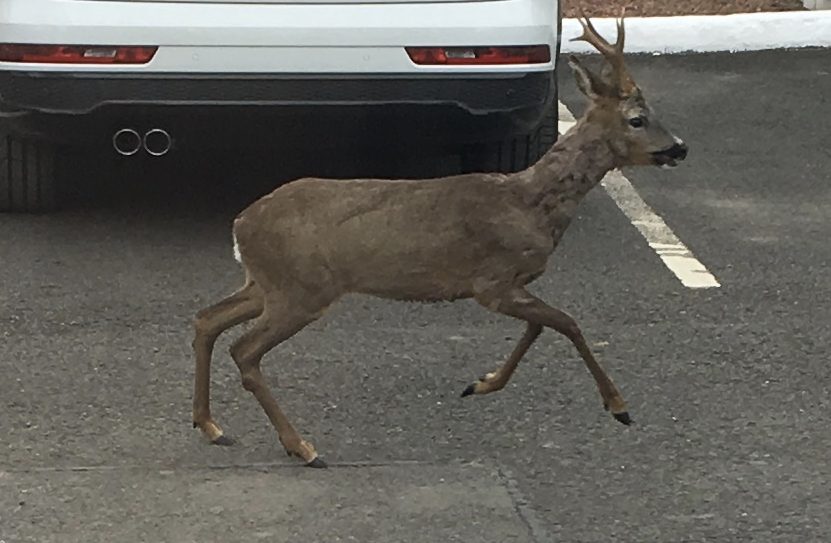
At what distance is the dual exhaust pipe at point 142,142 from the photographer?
6.71 m

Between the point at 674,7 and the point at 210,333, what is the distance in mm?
8866

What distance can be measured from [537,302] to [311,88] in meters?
1.87

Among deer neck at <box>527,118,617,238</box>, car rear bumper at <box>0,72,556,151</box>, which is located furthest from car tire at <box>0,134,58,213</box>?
deer neck at <box>527,118,617,238</box>

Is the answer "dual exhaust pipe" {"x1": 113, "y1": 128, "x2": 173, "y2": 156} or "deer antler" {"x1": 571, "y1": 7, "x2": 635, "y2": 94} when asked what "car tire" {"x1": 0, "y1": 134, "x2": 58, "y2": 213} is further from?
"deer antler" {"x1": 571, "y1": 7, "x2": 635, "y2": 94}

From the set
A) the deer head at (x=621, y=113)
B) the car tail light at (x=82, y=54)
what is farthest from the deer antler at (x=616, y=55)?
the car tail light at (x=82, y=54)

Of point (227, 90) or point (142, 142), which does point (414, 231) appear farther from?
point (142, 142)

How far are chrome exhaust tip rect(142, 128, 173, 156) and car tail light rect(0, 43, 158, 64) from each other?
38cm

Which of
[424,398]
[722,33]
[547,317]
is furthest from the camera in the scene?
[722,33]

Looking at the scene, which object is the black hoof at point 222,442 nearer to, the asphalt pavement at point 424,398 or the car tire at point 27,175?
the asphalt pavement at point 424,398

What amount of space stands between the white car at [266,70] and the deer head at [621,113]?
1.44 metres

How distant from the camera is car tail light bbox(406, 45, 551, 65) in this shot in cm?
652

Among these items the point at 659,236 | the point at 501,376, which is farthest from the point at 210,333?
the point at 659,236

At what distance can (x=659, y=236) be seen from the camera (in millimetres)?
7246

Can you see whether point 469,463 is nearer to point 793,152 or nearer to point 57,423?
point 57,423
